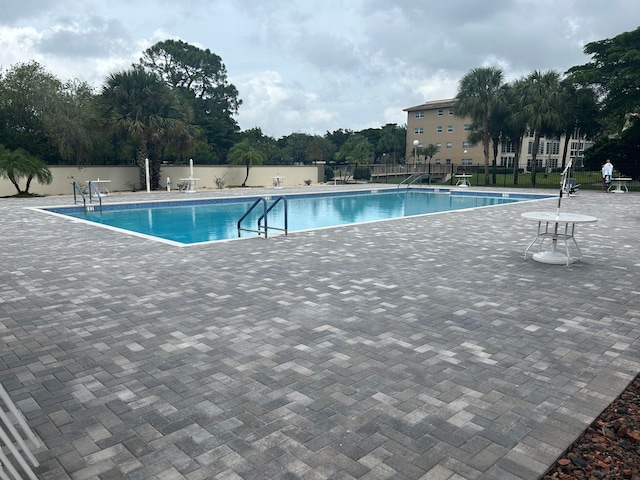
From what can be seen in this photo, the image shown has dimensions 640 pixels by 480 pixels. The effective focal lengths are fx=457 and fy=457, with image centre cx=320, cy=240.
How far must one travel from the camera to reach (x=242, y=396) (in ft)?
10.5

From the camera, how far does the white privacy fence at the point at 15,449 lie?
6.66 feet

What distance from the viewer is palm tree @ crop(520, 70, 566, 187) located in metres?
26.5

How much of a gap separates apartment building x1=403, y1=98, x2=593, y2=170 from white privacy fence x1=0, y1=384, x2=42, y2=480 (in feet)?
165

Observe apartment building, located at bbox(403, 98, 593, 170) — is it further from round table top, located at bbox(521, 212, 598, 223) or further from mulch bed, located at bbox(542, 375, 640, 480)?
mulch bed, located at bbox(542, 375, 640, 480)

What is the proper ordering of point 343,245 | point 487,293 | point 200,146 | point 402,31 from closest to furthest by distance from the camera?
point 487,293
point 343,245
point 402,31
point 200,146

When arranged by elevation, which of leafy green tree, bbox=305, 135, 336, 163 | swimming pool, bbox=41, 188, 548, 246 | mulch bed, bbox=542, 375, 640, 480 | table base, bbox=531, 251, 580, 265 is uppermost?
leafy green tree, bbox=305, 135, 336, 163

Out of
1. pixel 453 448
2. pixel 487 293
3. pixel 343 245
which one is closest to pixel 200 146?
pixel 343 245

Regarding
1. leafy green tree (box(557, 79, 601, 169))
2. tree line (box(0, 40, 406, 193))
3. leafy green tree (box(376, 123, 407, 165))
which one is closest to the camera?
tree line (box(0, 40, 406, 193))

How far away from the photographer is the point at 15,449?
Answer: 2.04 metres

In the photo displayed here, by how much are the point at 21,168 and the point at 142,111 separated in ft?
21.1

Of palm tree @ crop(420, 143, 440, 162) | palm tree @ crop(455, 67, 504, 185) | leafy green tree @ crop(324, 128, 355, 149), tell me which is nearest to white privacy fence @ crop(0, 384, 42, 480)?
palm tree @ crop(455, 67, 504, 185)

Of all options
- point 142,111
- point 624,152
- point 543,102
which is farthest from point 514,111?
point 142,111

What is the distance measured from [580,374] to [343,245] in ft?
18.6

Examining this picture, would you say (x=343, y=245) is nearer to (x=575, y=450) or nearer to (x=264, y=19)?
(x=575, y=450)
